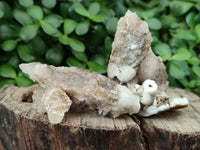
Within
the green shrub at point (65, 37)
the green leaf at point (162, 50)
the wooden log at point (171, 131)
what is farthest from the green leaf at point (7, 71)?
the green leaf at point (162, 50)

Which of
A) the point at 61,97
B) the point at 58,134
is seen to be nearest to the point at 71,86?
the point at 61,97

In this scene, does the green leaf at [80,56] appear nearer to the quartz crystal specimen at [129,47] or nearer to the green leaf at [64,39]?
the green leaf at [64,39]

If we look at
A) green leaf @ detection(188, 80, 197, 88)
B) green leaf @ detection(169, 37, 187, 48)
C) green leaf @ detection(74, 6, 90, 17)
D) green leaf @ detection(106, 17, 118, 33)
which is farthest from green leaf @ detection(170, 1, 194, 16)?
green leaf @ detection(74, 6, 90, 17)

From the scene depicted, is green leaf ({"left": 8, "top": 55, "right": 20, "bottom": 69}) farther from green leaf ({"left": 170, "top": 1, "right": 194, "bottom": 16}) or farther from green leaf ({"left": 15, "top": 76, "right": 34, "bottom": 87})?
green leaf ({"left": 170, "top": 1, "right": 194, "bottom": 16})

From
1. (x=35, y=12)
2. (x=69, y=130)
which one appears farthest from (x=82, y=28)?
(x=69, y=130)

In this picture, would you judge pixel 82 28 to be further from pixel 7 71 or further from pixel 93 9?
pixel 7 71

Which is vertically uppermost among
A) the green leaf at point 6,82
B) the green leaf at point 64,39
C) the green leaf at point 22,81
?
the green leaf at point 64,39
